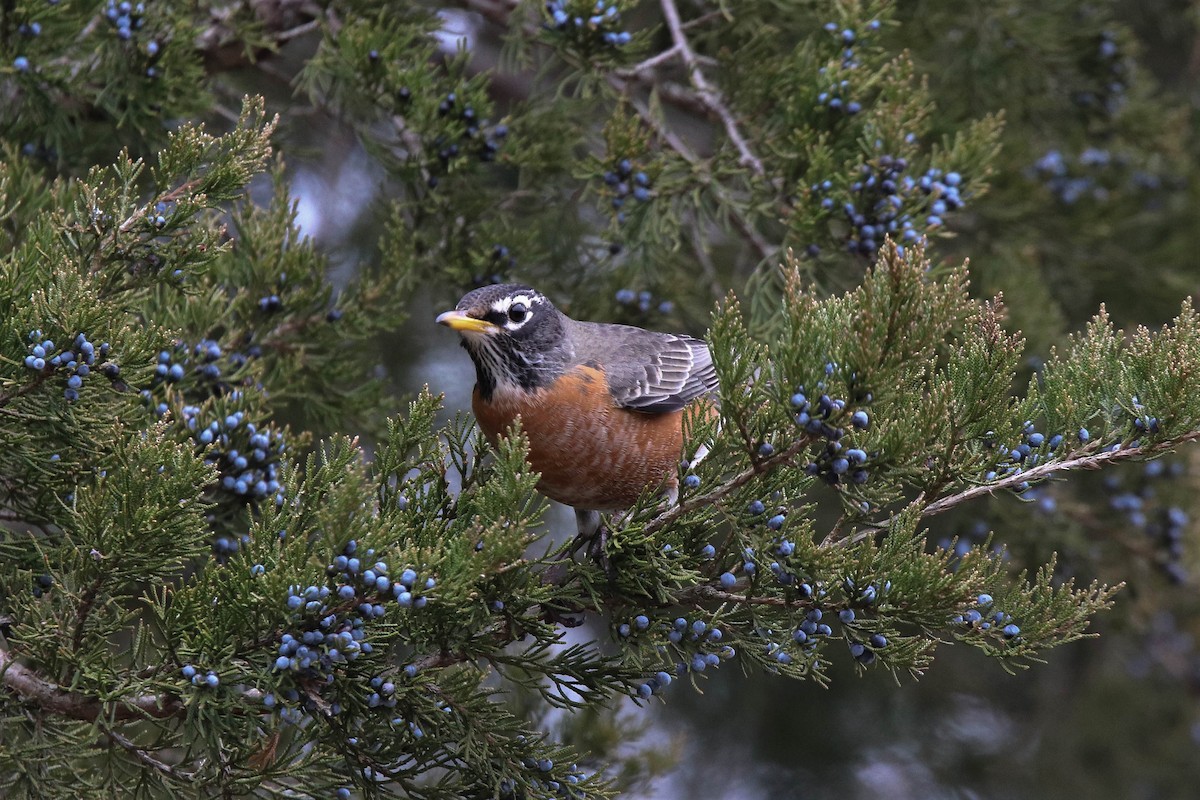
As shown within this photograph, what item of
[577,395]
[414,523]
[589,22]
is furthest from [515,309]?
[414,523]

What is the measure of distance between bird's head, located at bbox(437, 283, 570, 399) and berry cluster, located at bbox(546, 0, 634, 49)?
36.6 inches

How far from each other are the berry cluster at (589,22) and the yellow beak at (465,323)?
1.10 metres

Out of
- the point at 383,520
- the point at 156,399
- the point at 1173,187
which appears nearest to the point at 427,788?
the point at 383,520

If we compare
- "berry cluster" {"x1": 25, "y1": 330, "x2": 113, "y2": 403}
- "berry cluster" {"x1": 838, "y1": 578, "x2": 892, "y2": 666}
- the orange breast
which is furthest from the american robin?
"berry cluster" {"x1": 25, "y1": 330, "x2": 113, "y2": 403}

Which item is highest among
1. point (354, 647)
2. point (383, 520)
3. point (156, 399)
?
point (383, 520)

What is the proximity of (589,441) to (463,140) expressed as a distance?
123 centimetres

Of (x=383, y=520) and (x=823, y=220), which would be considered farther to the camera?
(x=823, y=220)

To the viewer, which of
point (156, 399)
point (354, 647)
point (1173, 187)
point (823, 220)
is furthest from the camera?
point (1173, 187)

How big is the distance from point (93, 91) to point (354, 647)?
2.53 m

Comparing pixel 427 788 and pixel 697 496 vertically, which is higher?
pixel 697 496

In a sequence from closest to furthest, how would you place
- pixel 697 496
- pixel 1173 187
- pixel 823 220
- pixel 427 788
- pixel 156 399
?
pixel 697 496
pixel 427 788
pixel 156 399
pixel 823 220
pixel 1173 187

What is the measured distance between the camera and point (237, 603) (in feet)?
7.94

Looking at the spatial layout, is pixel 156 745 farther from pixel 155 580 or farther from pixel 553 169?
pixel 553 169

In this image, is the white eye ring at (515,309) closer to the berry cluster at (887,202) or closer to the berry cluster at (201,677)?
the berry cluster at (887,202)
